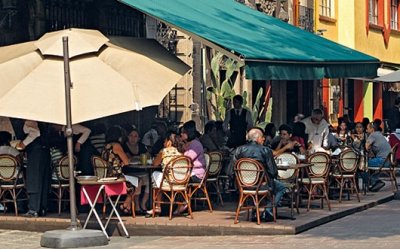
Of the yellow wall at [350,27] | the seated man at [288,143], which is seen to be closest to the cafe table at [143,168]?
the seated man at [288,143]

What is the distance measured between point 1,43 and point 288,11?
15.4 metres

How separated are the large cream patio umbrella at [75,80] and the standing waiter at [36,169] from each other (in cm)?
120

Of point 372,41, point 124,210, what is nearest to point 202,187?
point 124,210

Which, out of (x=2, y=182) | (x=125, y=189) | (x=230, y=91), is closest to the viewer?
(x=125, y=189)

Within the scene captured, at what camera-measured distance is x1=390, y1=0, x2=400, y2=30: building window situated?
46719 mm

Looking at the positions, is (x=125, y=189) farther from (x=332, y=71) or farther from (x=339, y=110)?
(x=339, y=110)

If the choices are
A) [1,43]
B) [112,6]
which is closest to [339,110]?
[112,6]

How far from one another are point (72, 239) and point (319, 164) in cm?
482

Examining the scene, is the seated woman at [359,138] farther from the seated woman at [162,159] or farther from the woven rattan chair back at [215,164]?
the seated woman at [162,159]

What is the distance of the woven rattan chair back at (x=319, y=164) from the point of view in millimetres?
18125

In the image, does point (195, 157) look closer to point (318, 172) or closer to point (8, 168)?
point (318, 172)

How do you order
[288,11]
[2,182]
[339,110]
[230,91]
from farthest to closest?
1. [339,110]
2. [288,11]
3. [230,91]
4. [2,182]

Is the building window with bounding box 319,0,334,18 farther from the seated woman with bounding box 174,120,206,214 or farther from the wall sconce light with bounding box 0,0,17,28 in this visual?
the seated woman with bounding box 174,120,206,214

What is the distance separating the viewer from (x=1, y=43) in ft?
66.7
